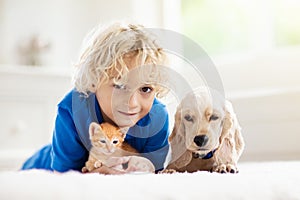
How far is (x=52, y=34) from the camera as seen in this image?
2.51m

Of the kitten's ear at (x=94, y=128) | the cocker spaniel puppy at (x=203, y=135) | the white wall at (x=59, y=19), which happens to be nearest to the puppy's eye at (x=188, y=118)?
the cocker spaniel puppy at (x=203, y=135)

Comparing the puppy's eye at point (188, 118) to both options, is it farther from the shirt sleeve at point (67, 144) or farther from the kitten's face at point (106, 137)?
the shirt sleeve at point (67, 144)

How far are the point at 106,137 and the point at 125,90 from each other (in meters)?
0.07

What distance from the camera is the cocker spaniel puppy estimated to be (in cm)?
74

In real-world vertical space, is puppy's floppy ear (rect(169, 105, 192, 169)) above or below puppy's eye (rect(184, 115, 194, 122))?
below

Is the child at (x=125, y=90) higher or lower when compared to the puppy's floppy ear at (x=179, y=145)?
higher

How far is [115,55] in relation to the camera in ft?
2.43

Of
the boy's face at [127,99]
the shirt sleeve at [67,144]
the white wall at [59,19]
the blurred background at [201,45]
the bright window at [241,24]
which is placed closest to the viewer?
the boy's face at [127,99]

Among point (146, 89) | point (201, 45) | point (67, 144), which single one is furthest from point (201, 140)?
point (201, 45)

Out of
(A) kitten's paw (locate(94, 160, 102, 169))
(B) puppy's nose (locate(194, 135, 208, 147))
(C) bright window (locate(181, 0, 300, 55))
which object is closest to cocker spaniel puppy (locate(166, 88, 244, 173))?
(B) puppy's nose (locate(194, 135, 208, 147))

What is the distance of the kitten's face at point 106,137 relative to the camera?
0.74m

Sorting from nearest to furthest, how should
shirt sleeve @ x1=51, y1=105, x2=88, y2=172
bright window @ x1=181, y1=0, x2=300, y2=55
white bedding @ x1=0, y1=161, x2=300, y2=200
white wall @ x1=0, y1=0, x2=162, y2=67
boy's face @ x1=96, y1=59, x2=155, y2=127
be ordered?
white bedding @ x1=0, y1=161, x2=300, y2=200 < boy's face @ x1=96, y1=59, x2=155, y2=127 < shirt sleeve @ x1=51, y1=105, x2=88, y2=172 < bright window @ x1=181, y1=0, x2=300, y2=55 < white wall @ x1=0, y1=0, x2=162, y2=67

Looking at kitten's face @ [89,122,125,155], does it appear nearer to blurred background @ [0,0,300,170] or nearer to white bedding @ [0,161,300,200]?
white bedding @ [0,161,300,200]

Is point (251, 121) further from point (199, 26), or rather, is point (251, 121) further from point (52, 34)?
point (52, 34)
